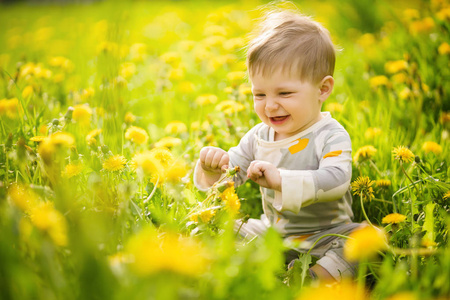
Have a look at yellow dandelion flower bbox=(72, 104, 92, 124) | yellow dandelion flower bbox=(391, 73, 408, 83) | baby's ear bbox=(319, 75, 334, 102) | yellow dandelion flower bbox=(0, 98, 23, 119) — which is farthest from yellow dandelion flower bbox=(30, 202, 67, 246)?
yellow dandelion flower bbox=(391, 73, 408, 83)

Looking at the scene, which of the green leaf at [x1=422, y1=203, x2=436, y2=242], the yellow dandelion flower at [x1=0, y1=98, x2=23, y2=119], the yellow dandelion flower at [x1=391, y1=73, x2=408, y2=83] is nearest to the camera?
the green leaf at [x1=422, y1=203, x2=436, y2=242]

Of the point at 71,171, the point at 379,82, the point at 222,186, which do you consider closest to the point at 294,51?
the point at 222,186

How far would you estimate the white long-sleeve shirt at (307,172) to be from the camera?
131 cm

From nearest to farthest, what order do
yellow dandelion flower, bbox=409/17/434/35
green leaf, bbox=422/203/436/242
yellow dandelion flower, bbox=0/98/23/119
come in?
green leaf, bbox=422/203/436/242 < yellow dandelion flower, bbox=0/98/23/119 < yellow dandelion flower, bbox=409/17/434/35

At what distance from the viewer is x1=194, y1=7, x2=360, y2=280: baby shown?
139 centimetres

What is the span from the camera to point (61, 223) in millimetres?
844

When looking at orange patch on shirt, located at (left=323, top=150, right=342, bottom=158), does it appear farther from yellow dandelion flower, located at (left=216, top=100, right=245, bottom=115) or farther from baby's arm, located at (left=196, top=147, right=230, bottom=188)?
yellow dandelion flower, located at (left=216, top=100, right=245, bottom=115)

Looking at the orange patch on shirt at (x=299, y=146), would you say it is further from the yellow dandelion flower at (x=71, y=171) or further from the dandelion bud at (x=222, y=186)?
the yellow dandelion flower at (x=71, y=171)

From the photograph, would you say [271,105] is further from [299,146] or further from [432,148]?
[432,148]

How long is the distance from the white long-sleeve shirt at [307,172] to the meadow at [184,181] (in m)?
0.13

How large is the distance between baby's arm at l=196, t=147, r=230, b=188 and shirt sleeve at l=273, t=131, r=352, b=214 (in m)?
0.32

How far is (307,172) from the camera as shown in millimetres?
1330

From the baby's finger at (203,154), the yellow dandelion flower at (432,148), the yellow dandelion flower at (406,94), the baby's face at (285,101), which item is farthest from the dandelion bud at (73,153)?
the yellow dandelion flower at (406,94)

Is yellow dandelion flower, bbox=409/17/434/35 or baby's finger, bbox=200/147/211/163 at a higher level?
yellow dandelion flower, bbox=409/17/434/35
